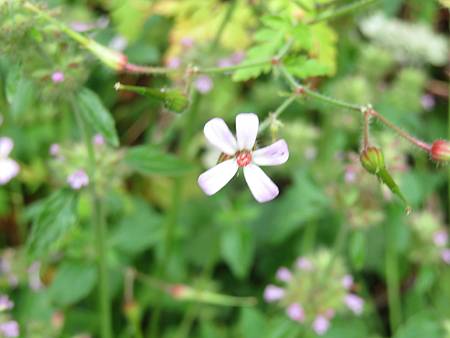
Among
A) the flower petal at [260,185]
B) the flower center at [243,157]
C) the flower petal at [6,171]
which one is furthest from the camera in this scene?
the flower petal at [6,171]

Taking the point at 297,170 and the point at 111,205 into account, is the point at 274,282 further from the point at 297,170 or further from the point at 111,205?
the point at 111,205

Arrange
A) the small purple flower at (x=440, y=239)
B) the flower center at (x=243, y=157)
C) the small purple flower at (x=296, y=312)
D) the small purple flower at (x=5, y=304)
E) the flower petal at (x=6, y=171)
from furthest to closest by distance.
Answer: the small purple flower at (x=440, y=239) < the small purple flower at (x=296, y=312) < the flower petal at (x=6, y=171) < the small purple flower at (x=5, y=304) < the flower center at (x=243, y=157)

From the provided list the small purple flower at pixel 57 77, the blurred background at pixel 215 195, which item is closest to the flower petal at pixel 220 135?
the blurred background at pixel 215 195

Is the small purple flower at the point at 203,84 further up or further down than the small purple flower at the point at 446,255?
further up

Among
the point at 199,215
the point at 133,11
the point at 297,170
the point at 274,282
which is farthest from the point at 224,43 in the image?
the point at 274,282

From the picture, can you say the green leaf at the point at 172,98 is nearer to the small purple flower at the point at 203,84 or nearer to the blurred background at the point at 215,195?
the blurred background at the point at 215,195

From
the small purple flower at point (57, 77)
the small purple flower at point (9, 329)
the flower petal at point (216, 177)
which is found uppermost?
the small purple flower at point (57, 77)

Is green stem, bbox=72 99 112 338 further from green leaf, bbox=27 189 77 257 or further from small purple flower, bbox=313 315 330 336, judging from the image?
small purple flower, bbox=313 315 330 336
